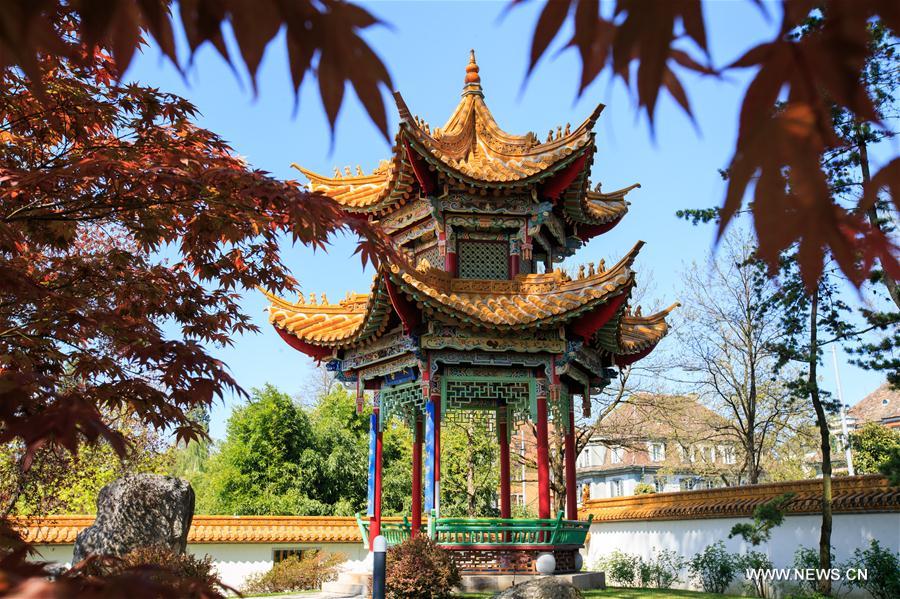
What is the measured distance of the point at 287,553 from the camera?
16.7 metres

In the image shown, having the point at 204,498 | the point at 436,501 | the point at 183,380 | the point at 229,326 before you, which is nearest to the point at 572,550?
the point at 436,501

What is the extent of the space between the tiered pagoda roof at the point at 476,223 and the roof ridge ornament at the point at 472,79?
18 mm

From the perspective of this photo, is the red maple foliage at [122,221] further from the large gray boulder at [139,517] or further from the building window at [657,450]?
the building window at [657,450]

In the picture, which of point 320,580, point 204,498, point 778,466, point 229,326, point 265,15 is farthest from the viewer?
point 778,466

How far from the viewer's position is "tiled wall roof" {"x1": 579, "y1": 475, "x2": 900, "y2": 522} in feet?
37.8

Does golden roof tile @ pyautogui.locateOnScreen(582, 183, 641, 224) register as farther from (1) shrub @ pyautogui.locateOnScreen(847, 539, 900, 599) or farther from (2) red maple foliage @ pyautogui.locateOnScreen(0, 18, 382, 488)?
(2) red maple foliage @ pyautogui.locateOnScreen(0, 18, 382, 488)

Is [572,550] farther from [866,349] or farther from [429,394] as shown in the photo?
[866,349]

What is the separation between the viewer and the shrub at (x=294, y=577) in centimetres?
1491

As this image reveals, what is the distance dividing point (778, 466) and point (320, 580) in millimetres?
18986

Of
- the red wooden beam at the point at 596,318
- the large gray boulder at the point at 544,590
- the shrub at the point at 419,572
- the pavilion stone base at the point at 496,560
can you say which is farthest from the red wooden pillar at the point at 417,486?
the large gray boulder at the point at 544,590

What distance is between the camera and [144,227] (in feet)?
16.0

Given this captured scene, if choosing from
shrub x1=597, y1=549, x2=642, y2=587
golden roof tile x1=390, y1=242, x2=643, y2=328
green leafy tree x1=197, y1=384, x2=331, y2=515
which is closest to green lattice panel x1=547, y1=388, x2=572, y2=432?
golden roof tile x1=390, y1=242, x2=643, y2=328

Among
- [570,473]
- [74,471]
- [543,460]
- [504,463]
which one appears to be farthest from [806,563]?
[74,471]

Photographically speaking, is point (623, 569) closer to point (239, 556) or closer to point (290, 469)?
point (239, 556)
